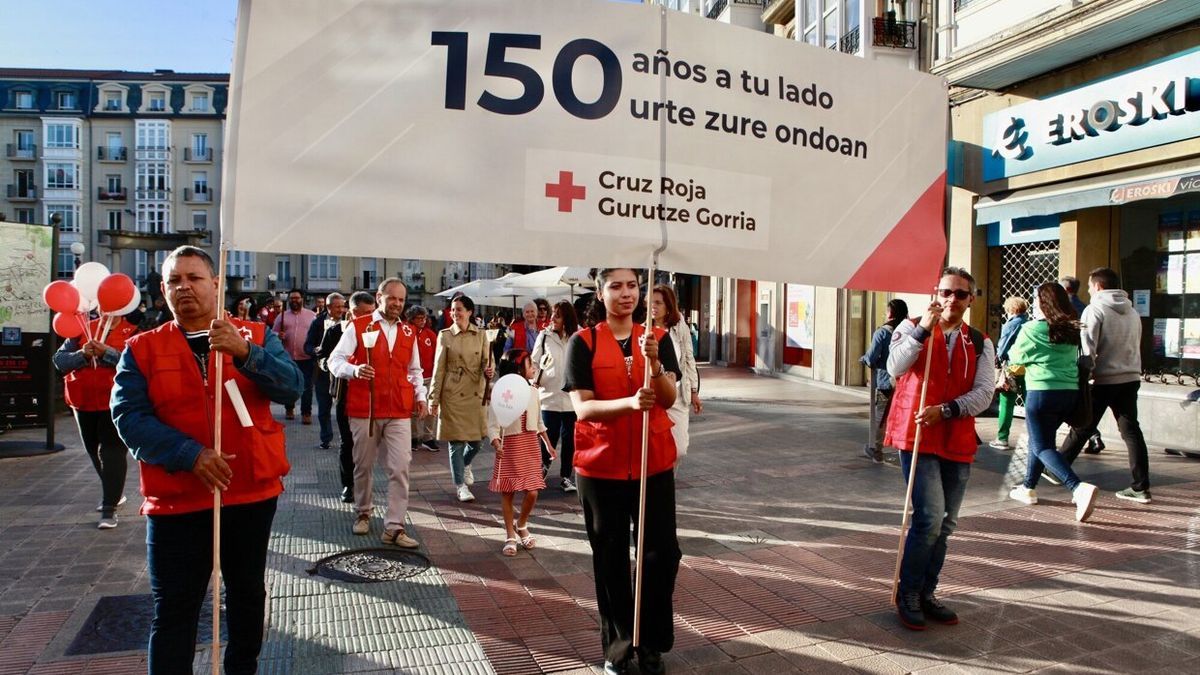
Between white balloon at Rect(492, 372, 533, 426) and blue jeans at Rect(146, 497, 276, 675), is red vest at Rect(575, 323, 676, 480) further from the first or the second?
white balloon at Rect(492, 372, 533, 426)

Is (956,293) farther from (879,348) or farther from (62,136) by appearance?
(62,136)

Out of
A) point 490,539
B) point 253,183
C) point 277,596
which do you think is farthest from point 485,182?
point 490,539

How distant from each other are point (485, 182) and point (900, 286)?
7.14ft

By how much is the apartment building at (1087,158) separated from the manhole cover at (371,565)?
8.91m

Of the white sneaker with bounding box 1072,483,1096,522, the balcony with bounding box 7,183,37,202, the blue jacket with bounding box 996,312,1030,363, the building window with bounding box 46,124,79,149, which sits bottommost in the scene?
the white sneaker with bounding box 1072,483,1096,522

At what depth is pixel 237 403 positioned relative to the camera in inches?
118

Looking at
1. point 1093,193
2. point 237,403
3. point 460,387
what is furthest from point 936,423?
point 1093,193

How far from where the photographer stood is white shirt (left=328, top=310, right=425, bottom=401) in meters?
5.94

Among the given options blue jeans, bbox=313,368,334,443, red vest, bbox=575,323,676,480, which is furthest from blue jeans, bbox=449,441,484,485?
red vest, bbox=575,323,676,480

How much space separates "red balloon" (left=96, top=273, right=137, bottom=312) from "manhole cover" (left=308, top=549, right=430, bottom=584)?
2631 mm

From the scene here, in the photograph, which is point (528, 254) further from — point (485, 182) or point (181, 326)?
point (181, 326)

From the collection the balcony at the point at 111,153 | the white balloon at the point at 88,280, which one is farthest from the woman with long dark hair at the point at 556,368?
the balcony at the point at 111,153

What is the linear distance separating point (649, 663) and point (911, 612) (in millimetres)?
1536

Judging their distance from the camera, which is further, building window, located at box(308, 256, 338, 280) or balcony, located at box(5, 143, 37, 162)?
building window, located at box(308, 256, 338, 280)
